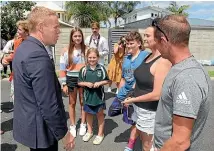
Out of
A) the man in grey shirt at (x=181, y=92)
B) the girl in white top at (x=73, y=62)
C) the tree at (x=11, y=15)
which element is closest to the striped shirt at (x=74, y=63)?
the girl in white top at (x=73, y=62)

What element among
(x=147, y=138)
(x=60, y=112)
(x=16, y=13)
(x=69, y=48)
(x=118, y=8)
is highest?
(x=118, y=8)

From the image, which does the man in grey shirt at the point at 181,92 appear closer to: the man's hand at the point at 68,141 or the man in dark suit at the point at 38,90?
the man in dark suit at the point at 38,90

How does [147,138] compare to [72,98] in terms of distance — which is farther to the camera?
[72,98]

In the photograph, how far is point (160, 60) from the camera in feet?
8.86

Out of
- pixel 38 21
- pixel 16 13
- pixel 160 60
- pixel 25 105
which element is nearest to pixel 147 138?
pixel 160 60

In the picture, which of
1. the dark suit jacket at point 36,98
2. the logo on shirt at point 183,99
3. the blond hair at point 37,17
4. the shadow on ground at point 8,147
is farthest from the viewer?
the shadow on ground at point 8,147

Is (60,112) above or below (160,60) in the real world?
below

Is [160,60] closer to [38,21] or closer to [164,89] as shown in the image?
[164,89]

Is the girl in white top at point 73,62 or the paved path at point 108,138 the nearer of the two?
the paved path at point 108,138

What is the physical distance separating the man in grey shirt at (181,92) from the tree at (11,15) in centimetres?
1892

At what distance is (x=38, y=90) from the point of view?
7.03 ft

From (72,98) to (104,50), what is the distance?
2094 millimetres

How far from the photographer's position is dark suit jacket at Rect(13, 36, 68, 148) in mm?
2137

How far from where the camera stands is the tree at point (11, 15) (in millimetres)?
19188
